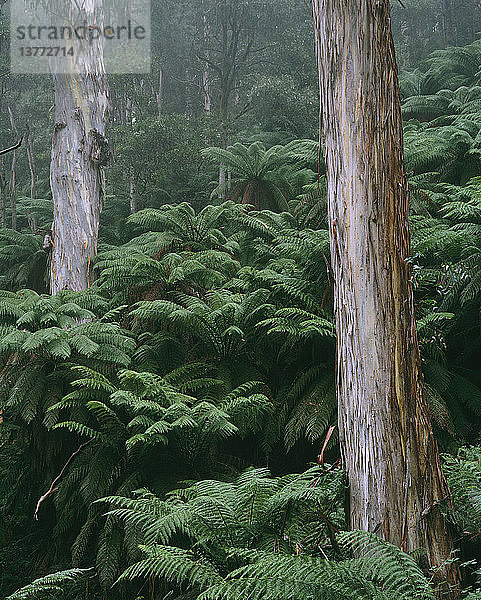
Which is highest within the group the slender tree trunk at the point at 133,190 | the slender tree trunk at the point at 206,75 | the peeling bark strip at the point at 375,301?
the slender tree trunk at the point at 206,75

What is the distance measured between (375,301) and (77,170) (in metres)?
6.33

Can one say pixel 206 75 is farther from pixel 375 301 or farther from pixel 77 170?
pixel 375 301

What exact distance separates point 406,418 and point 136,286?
3.51 m

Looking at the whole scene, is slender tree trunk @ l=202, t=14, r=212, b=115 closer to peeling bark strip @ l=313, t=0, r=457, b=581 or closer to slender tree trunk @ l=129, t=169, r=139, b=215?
slender tree trunk @ l=129, t=169, r=139, b=215

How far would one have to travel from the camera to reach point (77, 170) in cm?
810

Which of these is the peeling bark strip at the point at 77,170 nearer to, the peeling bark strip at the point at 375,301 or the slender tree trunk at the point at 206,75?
the peeling bark strip at the point at 375,301

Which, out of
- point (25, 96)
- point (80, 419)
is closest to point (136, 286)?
point (80, 419)

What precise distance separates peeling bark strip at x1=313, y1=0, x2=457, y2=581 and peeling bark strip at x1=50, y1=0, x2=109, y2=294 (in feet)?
18.3

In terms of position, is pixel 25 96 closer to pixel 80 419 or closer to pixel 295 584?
pixel 80 419

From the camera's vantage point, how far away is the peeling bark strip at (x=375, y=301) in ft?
8.80

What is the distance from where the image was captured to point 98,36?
345 inches

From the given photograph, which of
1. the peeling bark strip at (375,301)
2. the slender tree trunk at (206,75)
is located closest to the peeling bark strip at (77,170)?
the peeling bark strip at (375,301)

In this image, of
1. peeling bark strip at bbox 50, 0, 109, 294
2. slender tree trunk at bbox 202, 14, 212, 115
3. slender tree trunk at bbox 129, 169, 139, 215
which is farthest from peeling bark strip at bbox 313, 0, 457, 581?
slender tree trunk at bbox 202, 14, 212, 115

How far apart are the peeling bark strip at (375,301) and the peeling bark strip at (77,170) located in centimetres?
556
